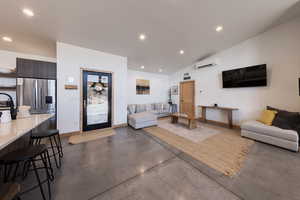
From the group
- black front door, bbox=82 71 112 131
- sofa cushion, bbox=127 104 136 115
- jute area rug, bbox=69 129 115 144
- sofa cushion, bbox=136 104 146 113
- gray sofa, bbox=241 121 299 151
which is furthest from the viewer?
sofa cushion, bbox=136 104 146 113

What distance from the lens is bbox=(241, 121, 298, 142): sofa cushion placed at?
236 centimetres


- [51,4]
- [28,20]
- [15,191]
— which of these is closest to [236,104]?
[15,191]

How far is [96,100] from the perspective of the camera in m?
3.68

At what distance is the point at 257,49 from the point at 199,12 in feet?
8.76

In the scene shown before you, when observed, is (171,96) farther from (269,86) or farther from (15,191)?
(15,191)

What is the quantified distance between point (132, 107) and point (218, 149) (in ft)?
11.6

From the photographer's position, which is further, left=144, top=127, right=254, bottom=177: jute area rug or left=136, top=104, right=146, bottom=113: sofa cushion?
left=136, top=104, right=146, bottom=113: sofa cushion

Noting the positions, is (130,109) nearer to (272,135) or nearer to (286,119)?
(272,135)

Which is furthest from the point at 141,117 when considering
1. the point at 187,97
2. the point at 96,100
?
the point at 187,97

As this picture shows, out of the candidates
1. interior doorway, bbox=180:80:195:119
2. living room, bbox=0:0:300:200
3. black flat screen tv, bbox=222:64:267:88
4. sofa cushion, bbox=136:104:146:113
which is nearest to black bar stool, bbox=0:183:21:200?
living room, bbox=0:0:300:200

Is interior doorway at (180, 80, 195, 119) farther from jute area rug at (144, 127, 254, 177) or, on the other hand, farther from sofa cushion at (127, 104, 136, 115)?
sofa cushion at (127, 104, 136, 115)

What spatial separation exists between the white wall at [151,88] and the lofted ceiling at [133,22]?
1925mm

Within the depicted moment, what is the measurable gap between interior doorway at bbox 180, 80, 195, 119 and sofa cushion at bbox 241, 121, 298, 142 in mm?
2509

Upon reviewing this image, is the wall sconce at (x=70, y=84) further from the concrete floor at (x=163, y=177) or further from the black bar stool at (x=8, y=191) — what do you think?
the black bar stool at (x=8, y=191)
